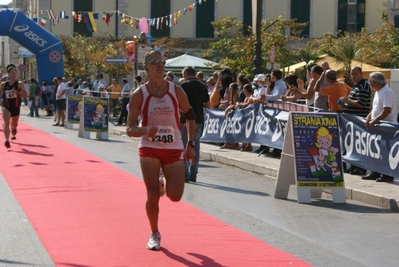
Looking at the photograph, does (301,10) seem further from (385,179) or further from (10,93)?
(385,179)

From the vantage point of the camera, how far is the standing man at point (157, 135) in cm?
764

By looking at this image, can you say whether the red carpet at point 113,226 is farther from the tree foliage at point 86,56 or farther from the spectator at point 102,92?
the tree foliage at point 86,56

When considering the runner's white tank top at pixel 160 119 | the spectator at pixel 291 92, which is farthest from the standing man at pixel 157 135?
the spectator at pixel 291 92

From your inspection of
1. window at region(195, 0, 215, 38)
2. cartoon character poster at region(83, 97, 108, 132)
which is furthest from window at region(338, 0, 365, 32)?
cartoon character poster at region(83, 97, 108, 132)

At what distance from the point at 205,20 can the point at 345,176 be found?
45.6 metres

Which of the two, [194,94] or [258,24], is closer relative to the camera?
[194,94]

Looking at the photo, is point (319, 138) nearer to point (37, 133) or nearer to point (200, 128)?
point (200, 128)

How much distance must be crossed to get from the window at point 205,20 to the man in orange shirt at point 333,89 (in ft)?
143

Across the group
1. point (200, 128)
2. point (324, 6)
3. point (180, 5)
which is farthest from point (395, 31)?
point (200, 128)

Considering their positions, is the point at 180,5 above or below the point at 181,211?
above

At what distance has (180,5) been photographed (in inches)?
2279

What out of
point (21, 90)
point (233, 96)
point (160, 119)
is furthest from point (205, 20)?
point (160, 119)

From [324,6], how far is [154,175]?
51268 millimetres

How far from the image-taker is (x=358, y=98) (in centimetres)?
1412
